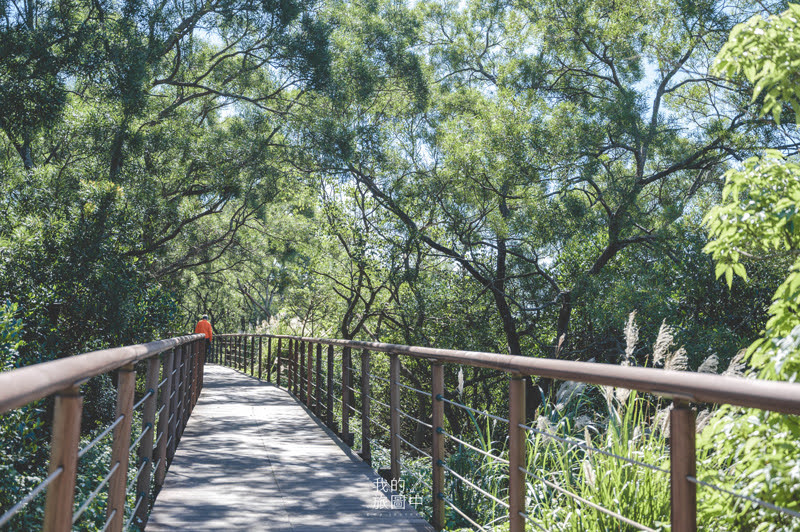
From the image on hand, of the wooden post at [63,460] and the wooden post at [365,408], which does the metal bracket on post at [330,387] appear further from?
the wooden post at [63,460]

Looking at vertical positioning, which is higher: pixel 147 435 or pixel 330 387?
pixel 147 435

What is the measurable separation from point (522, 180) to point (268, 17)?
5.66 meters

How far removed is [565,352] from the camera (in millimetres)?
14508

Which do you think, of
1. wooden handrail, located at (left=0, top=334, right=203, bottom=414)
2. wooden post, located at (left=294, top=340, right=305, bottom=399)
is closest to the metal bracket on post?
wooden post, located at (left=294, top=340, right=305, bottom=399)

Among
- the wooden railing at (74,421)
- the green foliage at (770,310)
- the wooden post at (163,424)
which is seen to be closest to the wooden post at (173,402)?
the wooden post at (163,424)

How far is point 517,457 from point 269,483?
3088 millimetres

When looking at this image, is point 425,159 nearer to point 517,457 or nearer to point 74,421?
point 517,457

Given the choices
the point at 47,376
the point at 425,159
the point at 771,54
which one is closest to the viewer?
the point at 47,376

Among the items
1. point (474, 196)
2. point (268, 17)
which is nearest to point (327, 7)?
point (268, 17)

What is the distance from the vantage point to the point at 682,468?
76.6 inches

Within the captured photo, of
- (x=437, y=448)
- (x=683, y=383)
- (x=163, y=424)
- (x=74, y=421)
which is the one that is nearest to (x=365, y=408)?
(x=163, y=424)

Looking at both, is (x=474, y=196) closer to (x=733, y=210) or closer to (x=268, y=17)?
(x=268, y=17)

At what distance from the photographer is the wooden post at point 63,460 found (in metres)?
1.88

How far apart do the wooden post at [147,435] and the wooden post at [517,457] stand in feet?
7.15
